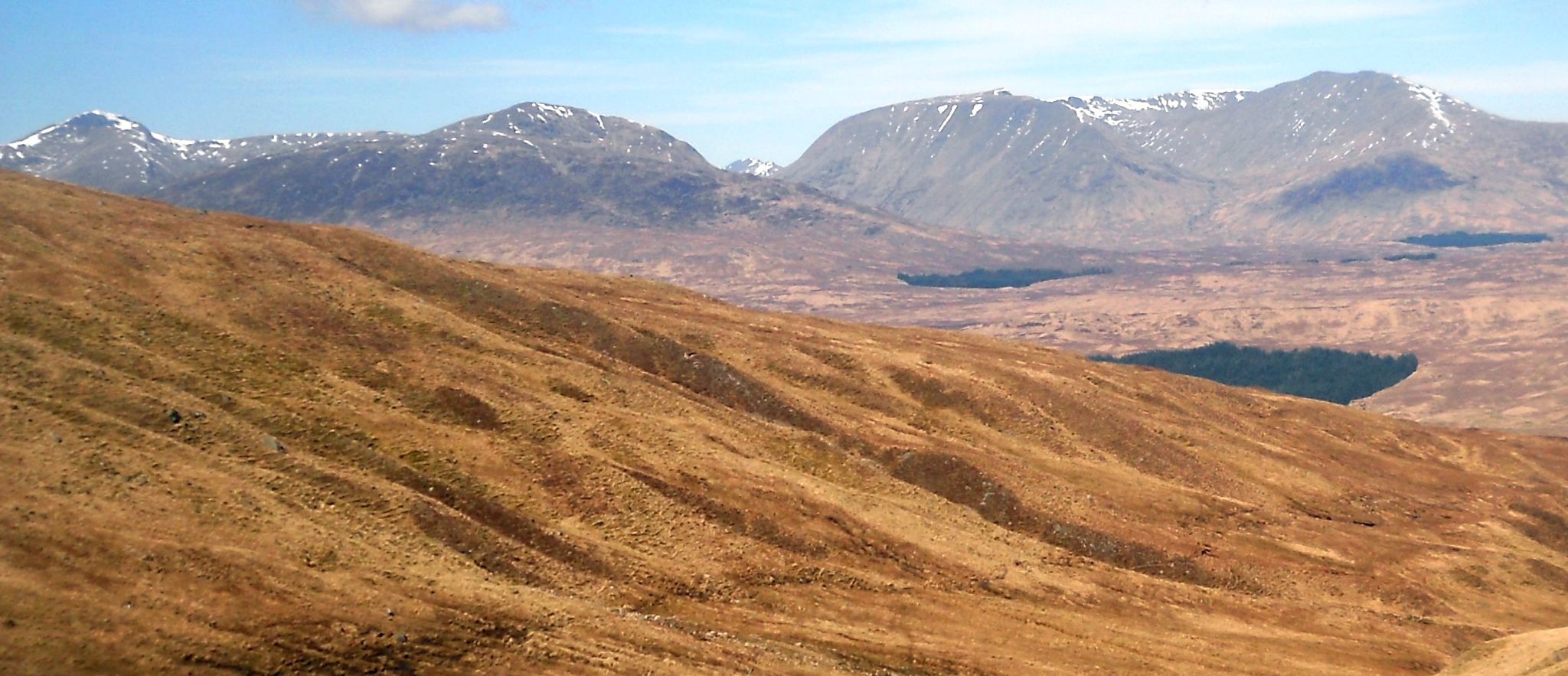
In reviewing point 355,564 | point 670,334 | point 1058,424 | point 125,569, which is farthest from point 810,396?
point 125,569

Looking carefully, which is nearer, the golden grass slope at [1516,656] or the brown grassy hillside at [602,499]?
the brown grassy hillside at [602,499]

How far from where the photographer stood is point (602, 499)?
233 feet

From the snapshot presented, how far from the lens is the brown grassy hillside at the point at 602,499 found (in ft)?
155

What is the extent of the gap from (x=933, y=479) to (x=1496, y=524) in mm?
62394

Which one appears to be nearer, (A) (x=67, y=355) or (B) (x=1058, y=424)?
(A) (x=67, y=355)

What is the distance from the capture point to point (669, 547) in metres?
68.5

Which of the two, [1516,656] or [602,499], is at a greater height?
[602,499]

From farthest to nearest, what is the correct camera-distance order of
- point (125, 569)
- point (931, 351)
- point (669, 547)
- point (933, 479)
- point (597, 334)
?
point (931, 351)
point (597, 334)
point (933, 479)
point (669, 547)
point (125, 569)

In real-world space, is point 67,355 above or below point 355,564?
above

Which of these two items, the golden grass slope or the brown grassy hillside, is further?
the golden grass slope

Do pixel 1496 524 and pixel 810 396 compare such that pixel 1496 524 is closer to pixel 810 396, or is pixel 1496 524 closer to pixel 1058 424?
pixel 1058 424

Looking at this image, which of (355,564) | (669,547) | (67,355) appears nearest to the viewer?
(355,564)

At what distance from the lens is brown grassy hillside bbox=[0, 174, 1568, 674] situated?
4725cm

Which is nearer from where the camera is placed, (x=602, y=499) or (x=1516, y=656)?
(x=1516, y=656)
